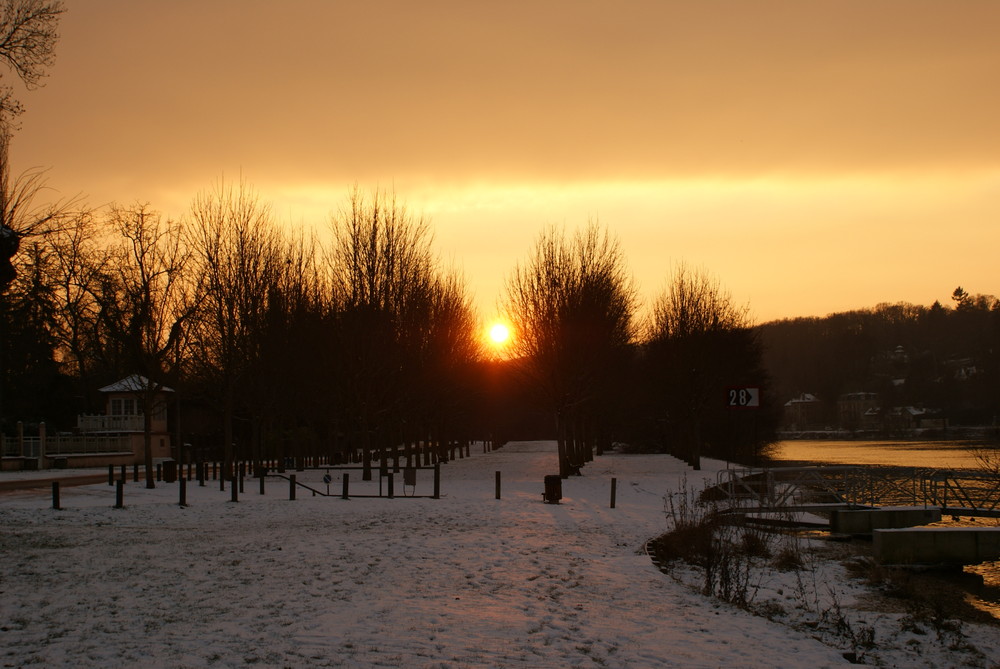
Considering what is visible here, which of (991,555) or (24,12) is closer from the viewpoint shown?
(24,12)

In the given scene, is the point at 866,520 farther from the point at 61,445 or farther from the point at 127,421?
the point at 127,421

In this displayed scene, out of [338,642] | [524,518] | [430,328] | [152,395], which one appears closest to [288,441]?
[430,328]

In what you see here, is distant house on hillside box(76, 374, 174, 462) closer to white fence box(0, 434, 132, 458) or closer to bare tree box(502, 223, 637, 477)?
white fence box(0, 434, 132, 458)

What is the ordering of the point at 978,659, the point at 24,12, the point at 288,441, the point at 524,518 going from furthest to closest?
1. the point at 288,441
2. the point at 524,518
3. the point at 24,12
4. the point at 978,659

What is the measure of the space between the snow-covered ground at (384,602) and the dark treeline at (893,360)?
440 feet

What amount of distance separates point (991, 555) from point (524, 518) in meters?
10.9

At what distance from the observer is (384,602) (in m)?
11.6

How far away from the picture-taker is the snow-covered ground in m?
9.29

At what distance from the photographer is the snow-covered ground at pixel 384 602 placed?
929 cm

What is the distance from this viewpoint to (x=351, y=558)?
49.1ft

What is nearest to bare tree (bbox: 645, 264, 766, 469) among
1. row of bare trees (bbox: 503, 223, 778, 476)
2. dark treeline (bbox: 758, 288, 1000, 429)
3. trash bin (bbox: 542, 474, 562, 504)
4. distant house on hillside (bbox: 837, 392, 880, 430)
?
row of bare trees (bbox: 503, 223, 778, 476)

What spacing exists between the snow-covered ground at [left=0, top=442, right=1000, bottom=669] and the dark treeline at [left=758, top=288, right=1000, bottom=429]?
13416 centimetres

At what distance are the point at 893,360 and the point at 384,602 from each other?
581 feet

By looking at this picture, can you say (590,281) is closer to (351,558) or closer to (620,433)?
(351,558)
